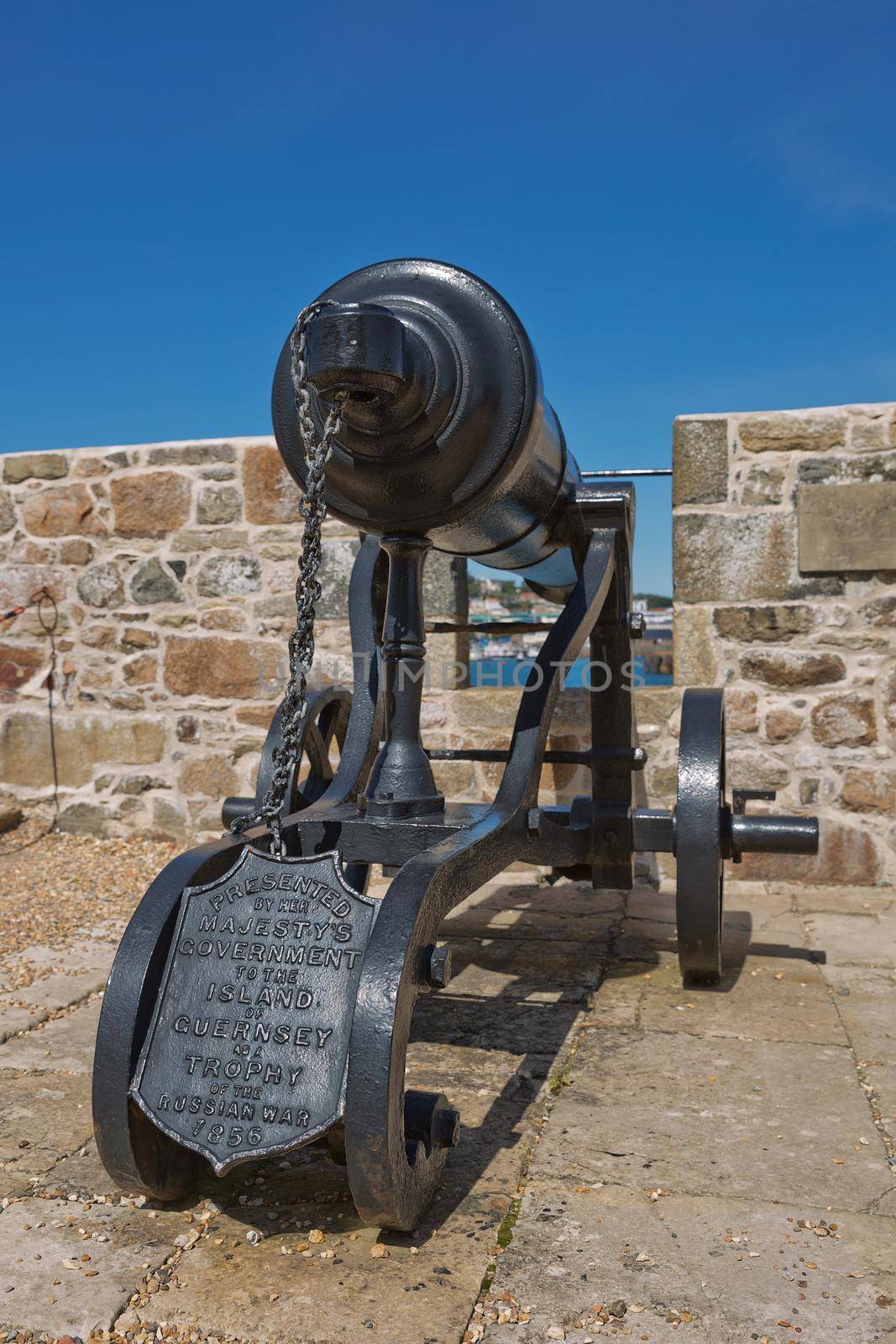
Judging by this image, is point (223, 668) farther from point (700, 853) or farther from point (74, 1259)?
point (74, 1259)

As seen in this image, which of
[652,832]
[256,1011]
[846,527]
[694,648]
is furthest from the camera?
[694,648]

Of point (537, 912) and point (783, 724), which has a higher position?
point (783, 724)

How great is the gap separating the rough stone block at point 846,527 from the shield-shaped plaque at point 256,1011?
3409 mm

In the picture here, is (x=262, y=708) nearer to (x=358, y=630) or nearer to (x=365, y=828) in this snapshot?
(x=358, y=630)

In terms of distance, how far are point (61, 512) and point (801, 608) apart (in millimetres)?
3687

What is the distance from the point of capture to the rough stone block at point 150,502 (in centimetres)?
574

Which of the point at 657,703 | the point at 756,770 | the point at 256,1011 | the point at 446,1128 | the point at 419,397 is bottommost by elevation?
the point at 446,1128

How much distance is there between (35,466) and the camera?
5.96 metres

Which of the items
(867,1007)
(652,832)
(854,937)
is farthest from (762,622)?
(867,1007)

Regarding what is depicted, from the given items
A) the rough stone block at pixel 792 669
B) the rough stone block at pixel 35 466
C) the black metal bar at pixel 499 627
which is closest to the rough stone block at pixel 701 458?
the rough stone block at pixel 792 669

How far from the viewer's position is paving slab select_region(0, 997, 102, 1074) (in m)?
2.95

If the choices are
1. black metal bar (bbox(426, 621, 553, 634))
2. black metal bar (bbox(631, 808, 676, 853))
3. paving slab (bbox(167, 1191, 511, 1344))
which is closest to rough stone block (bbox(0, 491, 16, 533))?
black metal bar (bbox(426, 621, 553, 634))

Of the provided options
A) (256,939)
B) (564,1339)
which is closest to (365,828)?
(256,939)

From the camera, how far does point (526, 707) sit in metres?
3.02
